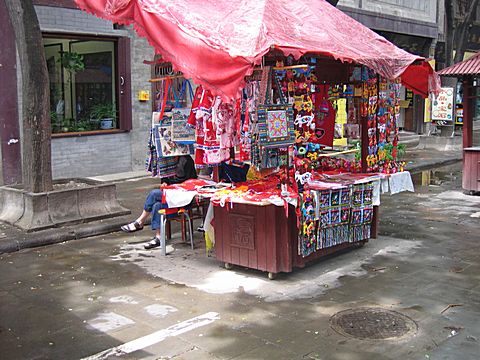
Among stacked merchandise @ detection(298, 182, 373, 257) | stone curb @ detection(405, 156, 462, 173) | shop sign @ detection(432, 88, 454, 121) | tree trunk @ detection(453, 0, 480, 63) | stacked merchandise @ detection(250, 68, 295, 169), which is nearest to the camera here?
stacked merchandise @ detection(250, 68, 295, 169)

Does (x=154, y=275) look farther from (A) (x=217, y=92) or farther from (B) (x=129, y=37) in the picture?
(B) (x=129, y=37)

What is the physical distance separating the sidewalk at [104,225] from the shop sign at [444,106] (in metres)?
3.15

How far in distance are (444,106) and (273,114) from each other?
15.2 metres

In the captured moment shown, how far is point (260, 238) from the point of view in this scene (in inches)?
280

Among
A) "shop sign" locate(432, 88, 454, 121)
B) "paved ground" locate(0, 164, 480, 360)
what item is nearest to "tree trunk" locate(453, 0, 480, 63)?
"shop sign" locate(432, 88, 454, 121)

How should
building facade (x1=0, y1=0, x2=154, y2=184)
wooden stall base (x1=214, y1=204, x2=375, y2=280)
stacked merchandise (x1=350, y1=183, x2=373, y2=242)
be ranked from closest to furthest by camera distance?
1. wooden stall base (x1=214, y1=204, x2=375, y2=280)
2. stacked merchandise (x1=350, y1=183, x2=373, y2=242)
3. building facade (x1=0, y1=0, x2=154, y2=184)

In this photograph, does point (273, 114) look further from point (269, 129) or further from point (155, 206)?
point (155, 206)

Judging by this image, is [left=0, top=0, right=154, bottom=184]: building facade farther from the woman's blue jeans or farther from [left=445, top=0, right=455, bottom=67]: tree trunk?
[left=445, top=0, right=455, bottom=67]: tree trunk

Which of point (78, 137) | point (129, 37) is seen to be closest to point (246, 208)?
point (78, 137)

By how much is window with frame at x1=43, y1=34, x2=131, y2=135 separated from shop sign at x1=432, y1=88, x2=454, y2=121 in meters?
10.9

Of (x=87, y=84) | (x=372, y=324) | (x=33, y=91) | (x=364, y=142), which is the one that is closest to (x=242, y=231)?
(x=372, y=324)

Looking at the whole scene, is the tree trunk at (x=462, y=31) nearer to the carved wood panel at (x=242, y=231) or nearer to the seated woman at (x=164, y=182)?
the seated woman at (x=164, y=182)

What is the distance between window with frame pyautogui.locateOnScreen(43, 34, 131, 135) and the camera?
565 inches

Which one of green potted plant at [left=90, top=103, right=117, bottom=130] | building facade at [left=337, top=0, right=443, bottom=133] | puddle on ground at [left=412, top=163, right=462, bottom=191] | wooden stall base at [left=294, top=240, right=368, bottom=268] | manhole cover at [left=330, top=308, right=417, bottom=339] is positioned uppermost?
building facade at [left=337, top=0, right=443, bottom=133]
